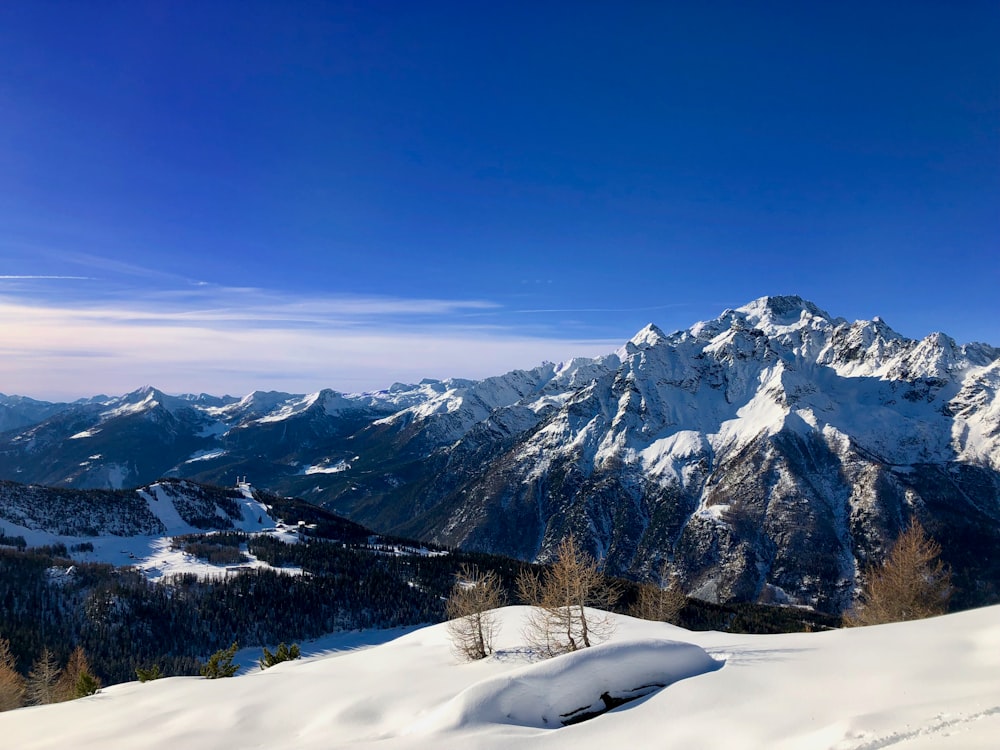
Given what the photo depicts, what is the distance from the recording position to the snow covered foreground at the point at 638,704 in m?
16.6

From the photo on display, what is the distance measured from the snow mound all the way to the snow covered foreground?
0.06 meters

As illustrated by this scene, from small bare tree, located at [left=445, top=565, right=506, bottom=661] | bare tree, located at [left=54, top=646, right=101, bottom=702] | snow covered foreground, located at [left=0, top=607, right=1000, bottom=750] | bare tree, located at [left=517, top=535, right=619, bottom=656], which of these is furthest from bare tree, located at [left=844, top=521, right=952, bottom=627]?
bare tree, located at [left=54, top=646, right=101, bottom=702]

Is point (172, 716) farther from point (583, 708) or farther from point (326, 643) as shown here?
point (326, 643)

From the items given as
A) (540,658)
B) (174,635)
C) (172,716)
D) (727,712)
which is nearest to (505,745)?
(727,712)

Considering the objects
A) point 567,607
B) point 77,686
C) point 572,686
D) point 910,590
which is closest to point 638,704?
point 572,686

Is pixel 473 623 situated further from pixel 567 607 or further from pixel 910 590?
pixel 910 590

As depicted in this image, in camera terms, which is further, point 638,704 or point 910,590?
point 910,590

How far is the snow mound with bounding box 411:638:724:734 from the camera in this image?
2114 cm

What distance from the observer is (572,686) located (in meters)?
22.6

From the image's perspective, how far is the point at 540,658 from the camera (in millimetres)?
34500

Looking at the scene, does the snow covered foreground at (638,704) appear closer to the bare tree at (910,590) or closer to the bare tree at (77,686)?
the bare tree at (77,686)

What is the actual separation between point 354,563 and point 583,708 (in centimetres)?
19031

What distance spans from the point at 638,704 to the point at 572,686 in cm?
279

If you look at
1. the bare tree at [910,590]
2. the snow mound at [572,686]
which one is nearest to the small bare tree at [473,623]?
the snow mound at [572,686]
